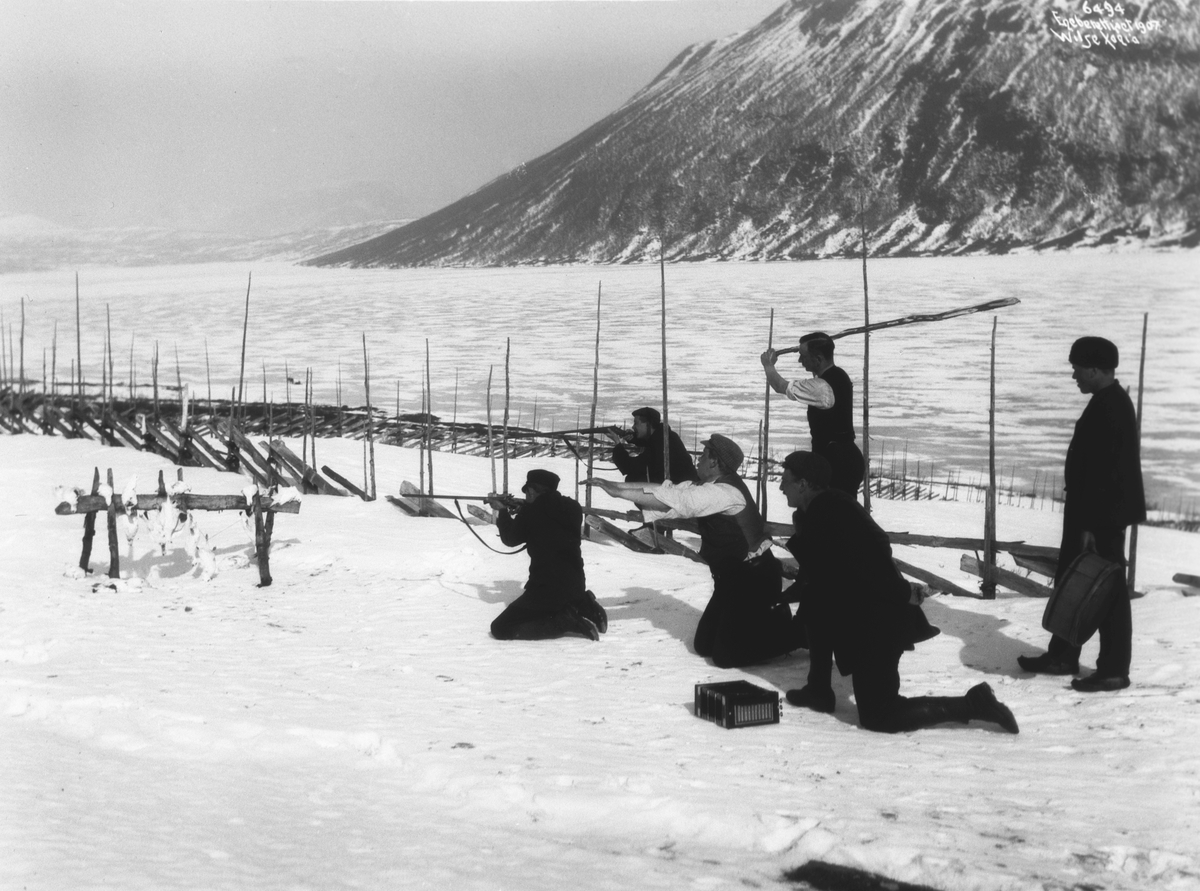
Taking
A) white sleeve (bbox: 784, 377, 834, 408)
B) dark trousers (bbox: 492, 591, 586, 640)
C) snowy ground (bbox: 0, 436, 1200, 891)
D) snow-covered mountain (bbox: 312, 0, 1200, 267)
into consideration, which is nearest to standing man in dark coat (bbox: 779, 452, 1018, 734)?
snowy ground (bbox: 0, 436, 1200, 891)

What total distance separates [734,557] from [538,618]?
50.2 inches

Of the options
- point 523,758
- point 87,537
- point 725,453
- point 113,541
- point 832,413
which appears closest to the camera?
point 523,758

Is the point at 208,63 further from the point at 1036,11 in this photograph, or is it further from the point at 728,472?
the point at 1036,11

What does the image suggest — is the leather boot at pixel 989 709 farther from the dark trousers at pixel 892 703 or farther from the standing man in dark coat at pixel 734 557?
the standing man in dark coat at pixel 734 557

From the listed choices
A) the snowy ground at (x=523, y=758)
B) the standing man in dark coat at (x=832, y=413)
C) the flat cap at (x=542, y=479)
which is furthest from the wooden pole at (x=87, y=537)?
the standing man in dark coat at (x=832, y=413)

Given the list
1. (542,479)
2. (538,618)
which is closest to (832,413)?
(542,479)

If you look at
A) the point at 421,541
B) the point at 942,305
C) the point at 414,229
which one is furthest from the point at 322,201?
the point at 421,541

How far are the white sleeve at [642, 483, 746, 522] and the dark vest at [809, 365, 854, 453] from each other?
523 mm

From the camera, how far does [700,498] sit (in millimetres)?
→ 5273

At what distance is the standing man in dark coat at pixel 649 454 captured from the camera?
750cm

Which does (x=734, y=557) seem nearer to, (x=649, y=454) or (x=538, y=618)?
(x=538, y=618)

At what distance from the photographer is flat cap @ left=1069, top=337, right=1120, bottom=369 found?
4629mm

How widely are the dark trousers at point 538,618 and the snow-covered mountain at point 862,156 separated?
66386mm

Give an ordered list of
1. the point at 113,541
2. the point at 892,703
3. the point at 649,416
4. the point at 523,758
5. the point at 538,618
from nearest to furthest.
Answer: the point at 523,758 < the point at 892,703 < the point at 538,618 < the point at 649,416 < the point at 113,541
